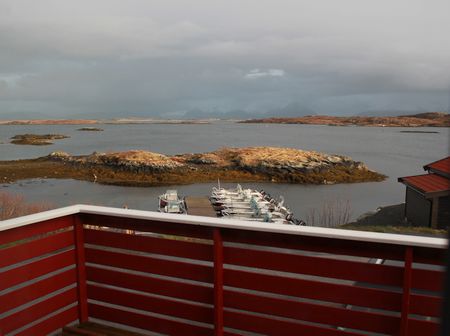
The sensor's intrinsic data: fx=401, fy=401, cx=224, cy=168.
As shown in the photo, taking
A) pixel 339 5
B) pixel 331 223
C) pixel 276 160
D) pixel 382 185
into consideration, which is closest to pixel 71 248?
pixel 339 5

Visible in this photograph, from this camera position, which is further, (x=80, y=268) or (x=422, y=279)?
(x=80, y=268)

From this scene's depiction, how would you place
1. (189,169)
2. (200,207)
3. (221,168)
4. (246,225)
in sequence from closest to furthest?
(246,225)
(200,207)
(189,169)
(221,168)

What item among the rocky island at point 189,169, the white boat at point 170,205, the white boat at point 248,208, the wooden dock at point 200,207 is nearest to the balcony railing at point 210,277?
the white boat at point 248,208

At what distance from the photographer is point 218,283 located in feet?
7.50

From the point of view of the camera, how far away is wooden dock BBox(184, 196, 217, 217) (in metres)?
19.9

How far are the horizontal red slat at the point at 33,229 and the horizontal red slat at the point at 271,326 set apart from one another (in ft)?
4.02

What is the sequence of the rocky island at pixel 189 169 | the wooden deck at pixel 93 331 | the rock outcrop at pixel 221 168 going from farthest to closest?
the rock outcrop at pixel 221 168 < the rocky island at pixel 189 169 < the wooden deck at pixel 93 331

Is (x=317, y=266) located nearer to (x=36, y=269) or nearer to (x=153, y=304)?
(x=153, y=304)

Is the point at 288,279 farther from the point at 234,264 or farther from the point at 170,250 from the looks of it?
the point at 170,250

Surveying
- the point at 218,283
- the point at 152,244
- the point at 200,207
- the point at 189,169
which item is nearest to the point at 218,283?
the point at 218,283

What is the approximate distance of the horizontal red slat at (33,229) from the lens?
2.30m

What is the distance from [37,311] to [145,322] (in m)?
0.67

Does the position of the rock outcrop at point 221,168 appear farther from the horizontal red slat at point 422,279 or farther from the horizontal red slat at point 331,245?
the horizontal red slat at point 422,279

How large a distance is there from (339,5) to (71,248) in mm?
3367
